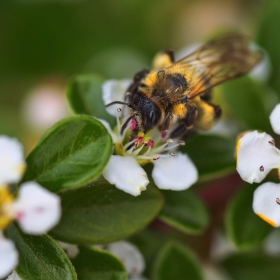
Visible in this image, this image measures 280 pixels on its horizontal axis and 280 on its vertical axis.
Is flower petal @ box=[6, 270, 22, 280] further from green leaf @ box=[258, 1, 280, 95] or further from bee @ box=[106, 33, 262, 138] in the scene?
green leaf @ box=[258, 1, 280, 95]

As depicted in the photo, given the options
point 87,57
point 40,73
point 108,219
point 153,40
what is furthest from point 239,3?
point 108,219

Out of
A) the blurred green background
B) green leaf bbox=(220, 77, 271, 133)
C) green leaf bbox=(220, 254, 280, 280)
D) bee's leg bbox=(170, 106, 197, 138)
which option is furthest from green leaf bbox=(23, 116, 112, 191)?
the blurred green background

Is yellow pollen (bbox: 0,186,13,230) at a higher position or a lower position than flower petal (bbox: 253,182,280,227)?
higher

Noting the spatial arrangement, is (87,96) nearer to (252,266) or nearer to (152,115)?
(152,115)

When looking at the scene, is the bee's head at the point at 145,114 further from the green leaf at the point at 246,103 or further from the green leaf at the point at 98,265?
the green leaf at the point at 246,103

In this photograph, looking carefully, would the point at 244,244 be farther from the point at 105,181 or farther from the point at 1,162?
the point at 1,162
